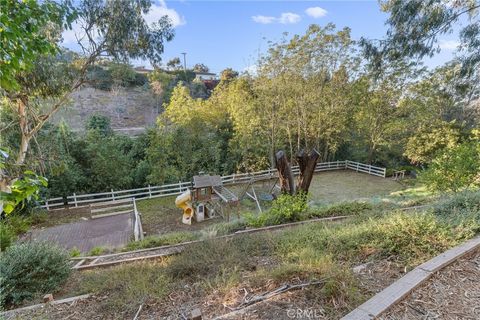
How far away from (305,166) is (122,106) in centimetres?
2528

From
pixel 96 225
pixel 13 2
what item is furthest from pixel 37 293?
pixel 96 225

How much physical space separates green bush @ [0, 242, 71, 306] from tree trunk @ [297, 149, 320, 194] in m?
5.93

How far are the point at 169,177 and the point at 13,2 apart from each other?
34.3 ft

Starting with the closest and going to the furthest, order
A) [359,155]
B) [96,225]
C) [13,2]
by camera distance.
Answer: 1. [13,2]
2. [96,225]
3. [359,155]

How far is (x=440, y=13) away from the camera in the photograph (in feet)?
25.7

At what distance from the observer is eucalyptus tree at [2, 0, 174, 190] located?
6793 millimetres

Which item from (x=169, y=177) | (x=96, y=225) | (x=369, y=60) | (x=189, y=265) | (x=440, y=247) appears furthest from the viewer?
(x=169, y=177)

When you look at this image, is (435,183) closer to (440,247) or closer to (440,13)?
(440,13)

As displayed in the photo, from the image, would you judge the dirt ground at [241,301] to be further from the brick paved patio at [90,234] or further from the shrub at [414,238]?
the brick paved patio at [90,234]

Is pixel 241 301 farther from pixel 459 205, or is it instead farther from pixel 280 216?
pixel 280 216

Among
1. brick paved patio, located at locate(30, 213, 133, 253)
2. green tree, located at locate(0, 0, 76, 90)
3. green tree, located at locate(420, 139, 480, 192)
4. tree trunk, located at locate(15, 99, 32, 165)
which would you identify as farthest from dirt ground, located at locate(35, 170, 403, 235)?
green tree, located at locate(0, 0, 76, 90)

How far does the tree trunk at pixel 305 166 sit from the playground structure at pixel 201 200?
114 inches

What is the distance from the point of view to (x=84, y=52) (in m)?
8.14

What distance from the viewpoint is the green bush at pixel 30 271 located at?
2.97m
